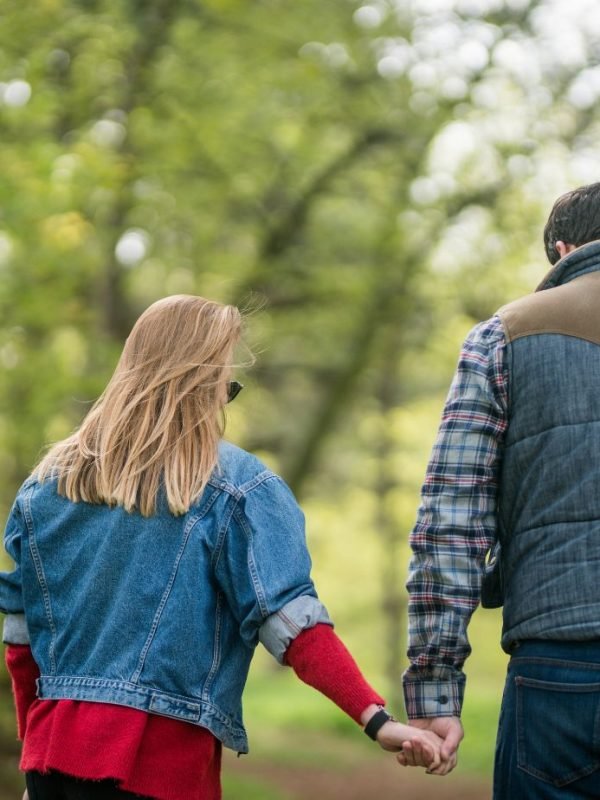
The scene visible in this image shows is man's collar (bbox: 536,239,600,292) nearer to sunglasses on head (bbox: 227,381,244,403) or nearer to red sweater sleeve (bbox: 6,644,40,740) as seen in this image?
sunglasses on head (bbox: 227,381,244,403)

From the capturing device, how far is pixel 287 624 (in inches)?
113

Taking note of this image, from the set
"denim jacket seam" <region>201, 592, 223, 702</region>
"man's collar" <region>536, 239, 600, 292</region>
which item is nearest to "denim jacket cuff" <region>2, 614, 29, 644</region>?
"denim jacket seam" <region>201, 592, 223, 702</region>

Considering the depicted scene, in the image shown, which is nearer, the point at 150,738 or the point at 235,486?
the point at 150,738

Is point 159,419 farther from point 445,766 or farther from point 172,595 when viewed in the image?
point 445,766

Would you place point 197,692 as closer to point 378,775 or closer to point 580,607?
point 580,607

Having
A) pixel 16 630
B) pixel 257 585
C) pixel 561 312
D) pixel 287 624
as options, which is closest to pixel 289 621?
pixel 287 624

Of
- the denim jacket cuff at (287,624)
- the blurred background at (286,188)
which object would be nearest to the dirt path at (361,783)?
the blurred background at (286,188)

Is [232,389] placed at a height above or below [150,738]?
above

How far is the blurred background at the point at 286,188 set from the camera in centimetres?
810

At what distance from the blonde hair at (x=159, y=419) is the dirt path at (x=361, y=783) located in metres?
8.87

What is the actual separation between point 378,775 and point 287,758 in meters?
1.18

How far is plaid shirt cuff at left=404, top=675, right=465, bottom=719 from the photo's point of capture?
9.84ft

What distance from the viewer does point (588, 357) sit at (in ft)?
9.27

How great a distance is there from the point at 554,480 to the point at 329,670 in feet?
2.49
